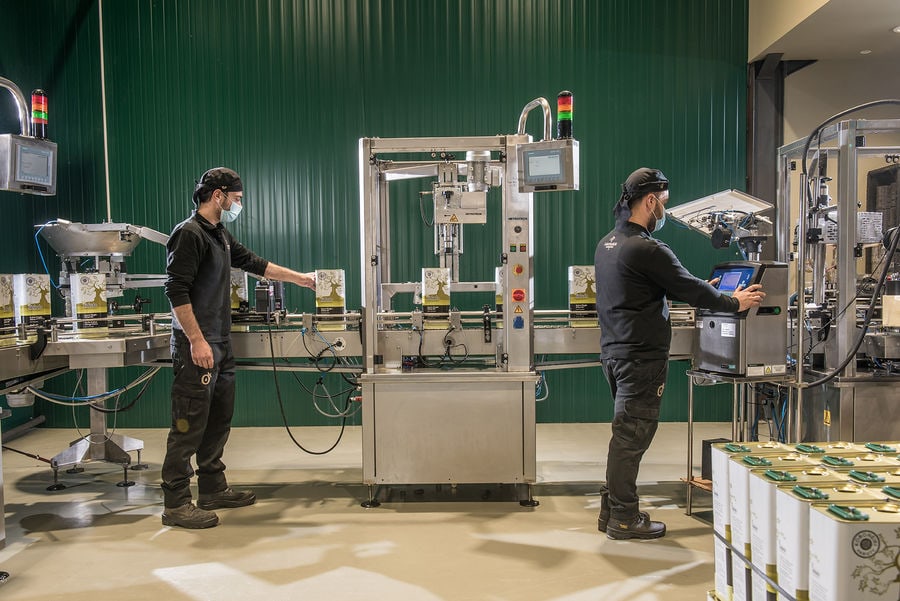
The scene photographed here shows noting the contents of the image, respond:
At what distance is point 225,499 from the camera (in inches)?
141

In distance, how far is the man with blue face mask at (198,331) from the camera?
3.18m

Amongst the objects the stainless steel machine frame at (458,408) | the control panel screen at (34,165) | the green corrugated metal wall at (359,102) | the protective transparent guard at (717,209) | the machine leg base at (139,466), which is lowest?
the machine leg base at (139,466)

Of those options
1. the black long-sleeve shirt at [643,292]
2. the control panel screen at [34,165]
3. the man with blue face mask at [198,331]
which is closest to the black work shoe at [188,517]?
the man with blue face mask at [198,331]

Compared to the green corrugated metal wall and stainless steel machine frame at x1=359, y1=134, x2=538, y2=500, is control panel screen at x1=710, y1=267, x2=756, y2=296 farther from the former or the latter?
the green corrugated metal wall

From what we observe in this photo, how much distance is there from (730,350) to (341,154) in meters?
3.89

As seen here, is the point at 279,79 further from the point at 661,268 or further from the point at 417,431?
the point at 661,268

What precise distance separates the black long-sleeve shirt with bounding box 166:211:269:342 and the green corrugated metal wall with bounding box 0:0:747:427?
2352 millimetres

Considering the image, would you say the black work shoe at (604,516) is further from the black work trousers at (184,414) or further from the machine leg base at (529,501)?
the black work trousers at (184,414)

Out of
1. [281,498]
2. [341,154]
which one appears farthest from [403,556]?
[341,154]

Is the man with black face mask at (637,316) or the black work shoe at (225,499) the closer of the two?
the man with black face mask at (637,316)

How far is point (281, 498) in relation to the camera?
377 centimetres

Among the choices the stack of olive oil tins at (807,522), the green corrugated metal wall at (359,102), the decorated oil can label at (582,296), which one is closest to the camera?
the stack of olive oil tins at (807,522)

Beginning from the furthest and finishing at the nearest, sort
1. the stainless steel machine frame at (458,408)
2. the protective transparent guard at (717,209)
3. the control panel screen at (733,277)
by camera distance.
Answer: the stainless steel machine frame at (458,408), the protective transparent guard at (717,209), the control panel screen at (733,277)

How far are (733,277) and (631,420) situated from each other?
38.2 inches
